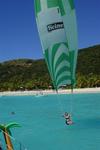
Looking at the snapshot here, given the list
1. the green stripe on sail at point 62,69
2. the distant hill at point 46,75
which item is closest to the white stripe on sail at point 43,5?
the green stripe on sail at point 62,69

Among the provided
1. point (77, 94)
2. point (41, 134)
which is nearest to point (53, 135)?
point (41, 134)

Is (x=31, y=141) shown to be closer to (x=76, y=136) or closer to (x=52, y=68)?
(x=76, y=136)

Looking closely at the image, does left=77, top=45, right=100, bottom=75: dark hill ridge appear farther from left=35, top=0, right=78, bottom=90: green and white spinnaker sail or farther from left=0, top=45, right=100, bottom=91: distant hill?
left=35, top=0, right=78, bottom=90: green and white spinnaker sail

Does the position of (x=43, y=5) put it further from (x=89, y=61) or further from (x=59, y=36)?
(x=89, y=61)

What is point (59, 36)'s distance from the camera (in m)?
12.9

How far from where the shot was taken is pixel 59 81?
45.1 ft

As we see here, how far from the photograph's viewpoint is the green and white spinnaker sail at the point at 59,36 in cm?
1237

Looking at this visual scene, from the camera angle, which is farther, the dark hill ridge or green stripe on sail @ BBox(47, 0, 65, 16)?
the dark hill ridge

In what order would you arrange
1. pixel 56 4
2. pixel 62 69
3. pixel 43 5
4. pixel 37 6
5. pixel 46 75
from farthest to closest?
1. pixel 46 75
2. pixel 62 69
3. pixel 56 4
4. pixel 43 5
5. pixel 37 6

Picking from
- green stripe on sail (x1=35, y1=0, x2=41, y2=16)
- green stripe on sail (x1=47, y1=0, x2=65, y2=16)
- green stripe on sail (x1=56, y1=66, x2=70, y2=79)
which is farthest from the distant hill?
green stripe on sail (x1=35, y1=0, x2=41, y2=16)

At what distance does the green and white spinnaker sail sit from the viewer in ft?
40.6

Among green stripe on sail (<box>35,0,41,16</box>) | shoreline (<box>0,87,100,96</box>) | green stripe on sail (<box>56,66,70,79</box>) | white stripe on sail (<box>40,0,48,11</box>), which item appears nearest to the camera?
green stripe on sail (<box>35,0,41,16</box>)

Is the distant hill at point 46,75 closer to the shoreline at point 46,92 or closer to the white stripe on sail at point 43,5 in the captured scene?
the shoreline at point 46,92

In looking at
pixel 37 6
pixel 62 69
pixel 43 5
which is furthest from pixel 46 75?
pixel 37 6
